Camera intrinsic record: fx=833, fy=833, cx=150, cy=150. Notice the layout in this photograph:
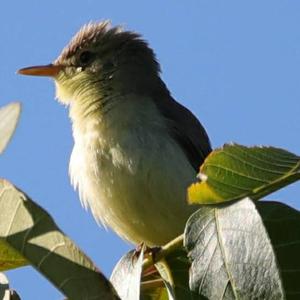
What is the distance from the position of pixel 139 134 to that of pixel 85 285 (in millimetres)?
2723

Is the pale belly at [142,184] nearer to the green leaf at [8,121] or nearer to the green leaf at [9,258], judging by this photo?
the green leaf at [9,258]

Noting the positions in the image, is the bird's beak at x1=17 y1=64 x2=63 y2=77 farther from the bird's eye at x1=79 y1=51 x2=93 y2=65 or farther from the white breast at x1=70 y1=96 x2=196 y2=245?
the white breast at x1=70 y1=96 x2=196 y2=245

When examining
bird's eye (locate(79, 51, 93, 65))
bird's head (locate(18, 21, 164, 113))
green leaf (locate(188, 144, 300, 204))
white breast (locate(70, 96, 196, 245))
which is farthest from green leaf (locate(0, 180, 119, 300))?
bird's eye (locate(79, 51, 93, 65))

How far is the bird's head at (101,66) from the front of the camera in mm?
4980

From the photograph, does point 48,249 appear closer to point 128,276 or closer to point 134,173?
point 128,276

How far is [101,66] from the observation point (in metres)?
5.29

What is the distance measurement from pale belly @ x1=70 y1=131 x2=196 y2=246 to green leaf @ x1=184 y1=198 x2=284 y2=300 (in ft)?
8.19

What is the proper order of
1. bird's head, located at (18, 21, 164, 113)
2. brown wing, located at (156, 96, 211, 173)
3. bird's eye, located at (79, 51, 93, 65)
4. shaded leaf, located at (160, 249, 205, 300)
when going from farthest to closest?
bird's eye, located at (79, 51, 93, 65), bird's head, located at (18, 21, 164, 113), brown wing, located at (156, 96, 211, 173), shaded leaf, located at (160, 249, 205, 300)

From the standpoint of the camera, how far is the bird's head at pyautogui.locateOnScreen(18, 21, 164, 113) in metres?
4.98

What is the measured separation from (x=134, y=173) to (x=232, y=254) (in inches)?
102

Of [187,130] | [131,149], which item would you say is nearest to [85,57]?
[187,130]

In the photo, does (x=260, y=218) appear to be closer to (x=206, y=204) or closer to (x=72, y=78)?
(x=206, y=204)

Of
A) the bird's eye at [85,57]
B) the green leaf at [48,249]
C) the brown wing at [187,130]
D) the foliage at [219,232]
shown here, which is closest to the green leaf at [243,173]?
the foliage at [219,232]

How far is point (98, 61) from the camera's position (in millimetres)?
5352
